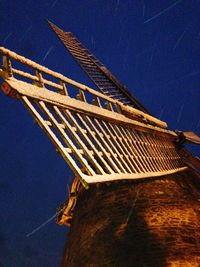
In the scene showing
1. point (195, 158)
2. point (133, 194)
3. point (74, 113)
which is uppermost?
point (74, 113)

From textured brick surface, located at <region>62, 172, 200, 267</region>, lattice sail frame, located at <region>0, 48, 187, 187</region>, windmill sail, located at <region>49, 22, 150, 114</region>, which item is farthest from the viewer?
windmill sail, located at <region>49, 22, 150, 114</region>

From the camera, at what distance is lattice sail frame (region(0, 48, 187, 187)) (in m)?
2.97

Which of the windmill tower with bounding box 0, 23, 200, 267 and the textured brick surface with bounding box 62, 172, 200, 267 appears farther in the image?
the textured brick surface with bounding box 62, 172, 200, 267

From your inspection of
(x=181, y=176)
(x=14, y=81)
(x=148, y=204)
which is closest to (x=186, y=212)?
(x=148, y=204)

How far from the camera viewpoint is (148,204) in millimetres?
6285

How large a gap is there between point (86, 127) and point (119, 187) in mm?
3430

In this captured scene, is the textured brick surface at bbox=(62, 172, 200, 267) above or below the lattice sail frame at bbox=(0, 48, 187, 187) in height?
below

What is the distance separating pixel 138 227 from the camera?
5891mm

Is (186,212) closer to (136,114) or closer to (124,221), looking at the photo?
(124,221)

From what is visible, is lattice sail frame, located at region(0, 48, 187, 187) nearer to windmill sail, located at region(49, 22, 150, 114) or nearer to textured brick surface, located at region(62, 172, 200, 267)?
textured brick surface, located at region(62, 172, 200, 267)

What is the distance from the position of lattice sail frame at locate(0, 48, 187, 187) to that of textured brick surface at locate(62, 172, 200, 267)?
2.83 feet

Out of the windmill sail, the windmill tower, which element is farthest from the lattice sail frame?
the windmill sail

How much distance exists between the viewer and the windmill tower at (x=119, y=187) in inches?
132

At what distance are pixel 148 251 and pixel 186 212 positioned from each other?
1288 millimetres
